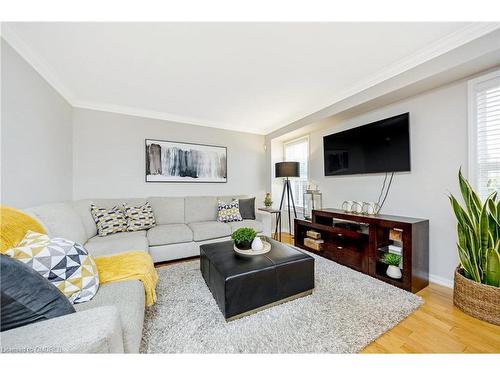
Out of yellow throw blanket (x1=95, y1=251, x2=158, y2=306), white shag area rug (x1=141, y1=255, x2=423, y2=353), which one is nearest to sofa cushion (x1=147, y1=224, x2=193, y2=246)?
white shag area rug (x1=141, y1=255, x2=423, y2=353)

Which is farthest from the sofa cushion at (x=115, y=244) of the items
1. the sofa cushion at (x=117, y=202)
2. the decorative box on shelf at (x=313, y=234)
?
the decorative box on shelf at (x=313, y=234)

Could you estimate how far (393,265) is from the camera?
2000 millimetres

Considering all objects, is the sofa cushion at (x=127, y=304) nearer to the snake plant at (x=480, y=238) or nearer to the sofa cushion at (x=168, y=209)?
the sofa cushion at (x=168, y=209)

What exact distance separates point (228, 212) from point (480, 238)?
9.12ft

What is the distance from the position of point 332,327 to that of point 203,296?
1.10 m

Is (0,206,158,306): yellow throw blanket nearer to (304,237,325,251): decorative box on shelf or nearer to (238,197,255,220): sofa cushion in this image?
(238,197,255,220): sofa cushion

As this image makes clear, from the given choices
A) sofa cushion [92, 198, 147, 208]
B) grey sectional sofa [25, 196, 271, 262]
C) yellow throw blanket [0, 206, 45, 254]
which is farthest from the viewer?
sofa cushion [92, 198, 147, 208]

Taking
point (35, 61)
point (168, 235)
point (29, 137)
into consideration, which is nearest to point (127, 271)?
point (168, 235)

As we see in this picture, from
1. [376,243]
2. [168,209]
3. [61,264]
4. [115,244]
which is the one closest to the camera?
[61,264]

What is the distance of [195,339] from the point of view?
127 cm

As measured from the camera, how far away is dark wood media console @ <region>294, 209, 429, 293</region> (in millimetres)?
1862

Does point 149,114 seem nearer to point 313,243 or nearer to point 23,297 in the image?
point 23,297

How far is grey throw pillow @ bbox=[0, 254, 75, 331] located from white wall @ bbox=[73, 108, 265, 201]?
8.62 ft

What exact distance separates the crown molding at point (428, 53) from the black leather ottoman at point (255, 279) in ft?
6.92
